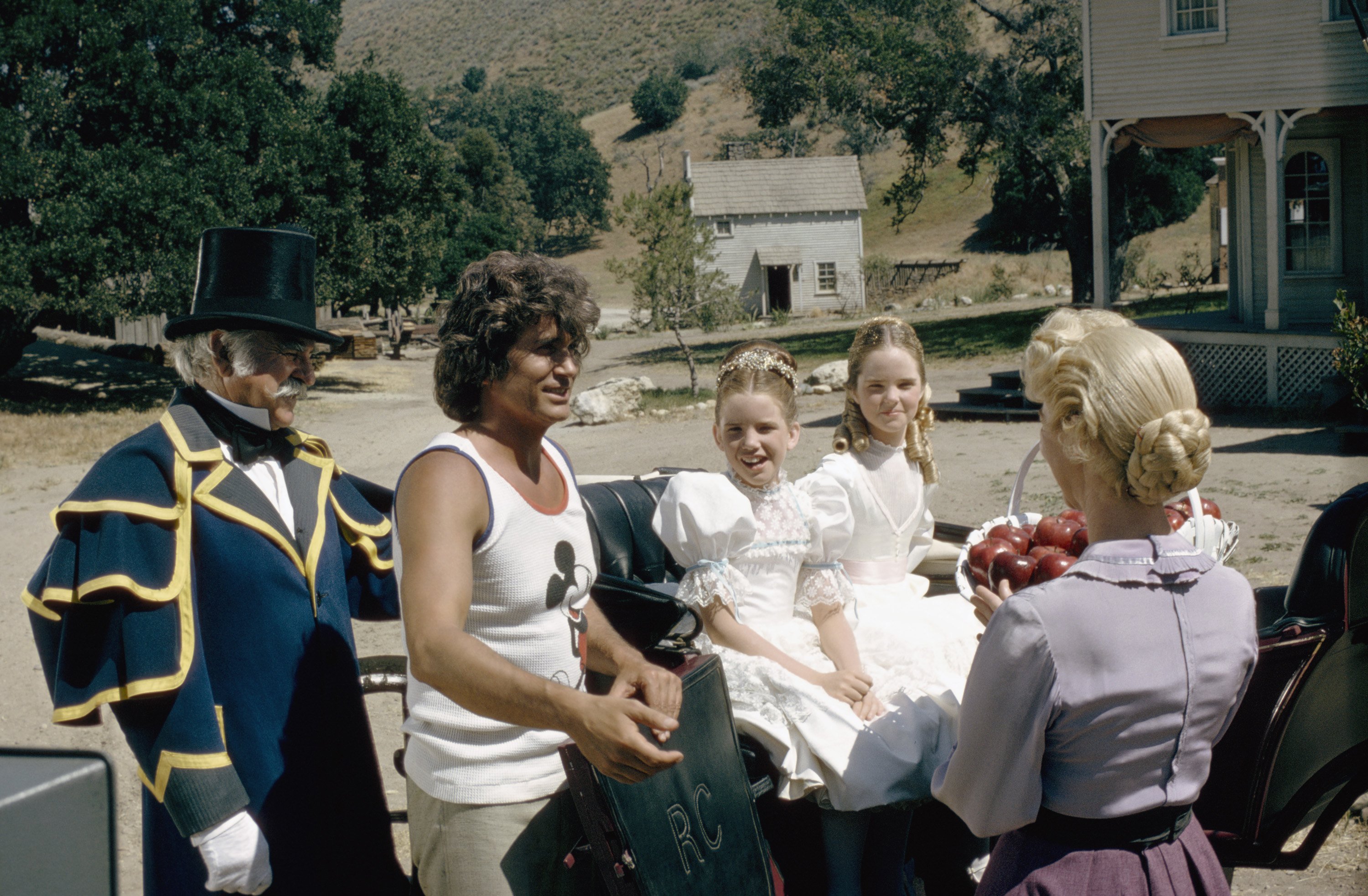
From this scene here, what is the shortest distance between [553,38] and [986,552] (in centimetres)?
12891

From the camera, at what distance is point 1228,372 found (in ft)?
52.9

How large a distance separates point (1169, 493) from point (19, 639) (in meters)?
7.92

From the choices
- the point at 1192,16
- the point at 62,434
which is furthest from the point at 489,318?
the point at 1192,16

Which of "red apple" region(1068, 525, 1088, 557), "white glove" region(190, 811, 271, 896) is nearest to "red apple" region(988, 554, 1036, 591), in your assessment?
"red apple" region(1068, 525, 1088, 557)

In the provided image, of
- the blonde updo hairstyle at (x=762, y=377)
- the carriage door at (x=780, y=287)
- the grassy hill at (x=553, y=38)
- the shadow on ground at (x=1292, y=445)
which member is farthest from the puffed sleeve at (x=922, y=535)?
the grassy hill at (x=553, y=38)

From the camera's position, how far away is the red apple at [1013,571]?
2479mm

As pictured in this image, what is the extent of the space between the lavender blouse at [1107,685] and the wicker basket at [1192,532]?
55 cm

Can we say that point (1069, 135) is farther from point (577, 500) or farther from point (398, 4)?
point (398, 4)

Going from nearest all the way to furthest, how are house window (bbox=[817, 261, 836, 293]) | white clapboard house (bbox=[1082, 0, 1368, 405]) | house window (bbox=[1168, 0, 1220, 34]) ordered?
white clapboard house (bbox=[1082, 0, 1368, 405])
house window (bbox=[1168, 0, 1220, 34])
house window (bbox=[817, 261, 836, 293])

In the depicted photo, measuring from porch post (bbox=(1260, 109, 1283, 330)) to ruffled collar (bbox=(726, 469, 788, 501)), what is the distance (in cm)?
1498

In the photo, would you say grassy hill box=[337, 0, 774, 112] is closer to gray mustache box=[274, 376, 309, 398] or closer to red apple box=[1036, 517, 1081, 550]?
red apple box=[1036, 517, 1081, 550]

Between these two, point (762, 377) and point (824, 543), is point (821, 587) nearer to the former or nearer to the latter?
point (824, 543)

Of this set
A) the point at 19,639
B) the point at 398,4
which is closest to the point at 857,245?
the point at 19,639

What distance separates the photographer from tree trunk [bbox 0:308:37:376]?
2055cm
